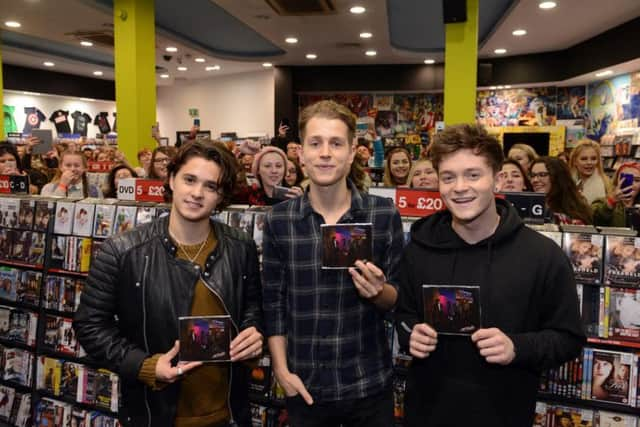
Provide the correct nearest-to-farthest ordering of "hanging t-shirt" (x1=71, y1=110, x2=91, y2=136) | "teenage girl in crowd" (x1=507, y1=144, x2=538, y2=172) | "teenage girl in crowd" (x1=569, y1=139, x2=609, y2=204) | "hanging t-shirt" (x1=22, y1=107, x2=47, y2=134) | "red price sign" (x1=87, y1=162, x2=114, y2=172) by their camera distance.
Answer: "teenage girl in crowd" (x1=569, y1=139, x2=609, y2=204) → "teenage girl in crowd" (x1=507, y1=144, x2=538, y2=172) → "red price sign" (x1=87, y1=162, x2=114, y2=172) → "hanging t-shirt" (x1=22, y1=107, x2=47, y2=134) → "hanging t-shirt" (x1=71, y1=110, x2=91, y2=136)

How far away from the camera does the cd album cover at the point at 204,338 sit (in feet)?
5.39

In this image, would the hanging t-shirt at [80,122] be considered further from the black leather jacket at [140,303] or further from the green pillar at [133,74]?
the black leather jacket at [140,303]

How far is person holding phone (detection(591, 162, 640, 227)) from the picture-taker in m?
3.75

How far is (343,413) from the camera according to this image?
1809 mm

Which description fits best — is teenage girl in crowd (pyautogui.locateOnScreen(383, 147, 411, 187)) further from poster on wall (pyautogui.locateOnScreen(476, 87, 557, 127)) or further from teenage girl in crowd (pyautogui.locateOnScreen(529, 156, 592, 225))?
poster on wall (pyautogui.locateOnScreen(476, 87, 557, 127))

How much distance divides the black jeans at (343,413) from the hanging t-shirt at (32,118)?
1514 centimetres

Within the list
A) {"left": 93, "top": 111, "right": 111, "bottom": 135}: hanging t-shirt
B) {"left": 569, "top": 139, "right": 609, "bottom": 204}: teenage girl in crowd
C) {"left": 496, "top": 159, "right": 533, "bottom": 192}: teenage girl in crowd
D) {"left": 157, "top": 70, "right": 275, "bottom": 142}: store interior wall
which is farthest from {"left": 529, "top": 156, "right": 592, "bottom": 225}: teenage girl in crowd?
{"left": 93, "top": 111, "right": 111, "bottom": 135}: hanging t-shirt

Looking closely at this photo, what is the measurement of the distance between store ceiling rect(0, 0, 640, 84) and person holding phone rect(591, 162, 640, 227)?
13.3 ft

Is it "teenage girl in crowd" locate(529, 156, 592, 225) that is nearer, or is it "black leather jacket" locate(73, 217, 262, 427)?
"black leather jacket" locate(73, 217, 262, 427)

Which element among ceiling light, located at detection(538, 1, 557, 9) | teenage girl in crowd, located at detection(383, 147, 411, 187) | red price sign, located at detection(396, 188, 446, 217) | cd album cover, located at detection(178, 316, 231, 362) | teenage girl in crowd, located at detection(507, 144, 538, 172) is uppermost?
ceiling light, located at detection(538, 1, 557, 9)

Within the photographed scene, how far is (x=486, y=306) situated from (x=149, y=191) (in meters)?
2.26

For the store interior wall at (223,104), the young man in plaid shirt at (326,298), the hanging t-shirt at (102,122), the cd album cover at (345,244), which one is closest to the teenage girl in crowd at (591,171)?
the young man in plaid shirt at (326,298)

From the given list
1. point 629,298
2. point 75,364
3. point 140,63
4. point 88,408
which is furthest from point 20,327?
point 140,63

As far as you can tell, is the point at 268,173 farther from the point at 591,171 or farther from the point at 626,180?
the point at 591,171
